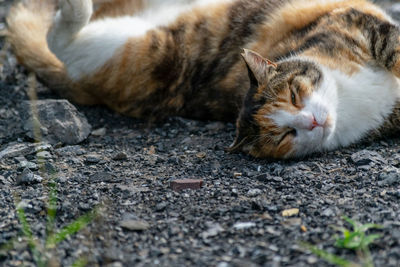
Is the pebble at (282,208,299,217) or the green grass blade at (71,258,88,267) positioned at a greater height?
the pebble at (282,208,299,217)

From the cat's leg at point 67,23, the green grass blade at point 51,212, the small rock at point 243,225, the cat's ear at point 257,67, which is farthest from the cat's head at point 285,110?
the cat's leg at point 67,23

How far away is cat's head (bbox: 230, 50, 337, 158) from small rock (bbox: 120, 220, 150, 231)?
1.11m

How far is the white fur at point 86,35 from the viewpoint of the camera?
13.5 feet

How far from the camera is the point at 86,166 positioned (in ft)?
10.5

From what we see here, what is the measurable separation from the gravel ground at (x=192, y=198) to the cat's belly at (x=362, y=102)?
114 millimetres

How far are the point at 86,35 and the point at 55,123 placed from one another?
988 millimetres

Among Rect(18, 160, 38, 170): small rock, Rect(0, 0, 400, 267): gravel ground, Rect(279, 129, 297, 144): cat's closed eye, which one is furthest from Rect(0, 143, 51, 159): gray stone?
Rect(279, 129, 297, 144): cat's closed eye

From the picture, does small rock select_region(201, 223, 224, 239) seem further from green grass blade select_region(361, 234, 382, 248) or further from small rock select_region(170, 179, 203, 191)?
Result: green grass blade select_region(361, 234, 382, 248)

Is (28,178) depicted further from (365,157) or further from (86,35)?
(365,157)

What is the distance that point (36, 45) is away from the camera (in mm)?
4336

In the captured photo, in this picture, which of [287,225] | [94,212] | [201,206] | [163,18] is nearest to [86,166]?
[94,212]

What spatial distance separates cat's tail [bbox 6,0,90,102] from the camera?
167 inches

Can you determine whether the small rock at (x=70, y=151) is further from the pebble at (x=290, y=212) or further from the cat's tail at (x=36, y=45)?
the pebble at (x=290, y=212)

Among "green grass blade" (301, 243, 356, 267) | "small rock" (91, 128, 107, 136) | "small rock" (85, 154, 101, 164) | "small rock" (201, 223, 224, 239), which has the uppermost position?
"green grass blade" (301, 243, 356, 267)
